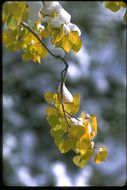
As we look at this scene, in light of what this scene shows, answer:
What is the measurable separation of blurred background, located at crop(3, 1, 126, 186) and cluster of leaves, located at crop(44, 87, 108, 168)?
284 inches

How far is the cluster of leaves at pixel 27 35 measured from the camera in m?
1.74

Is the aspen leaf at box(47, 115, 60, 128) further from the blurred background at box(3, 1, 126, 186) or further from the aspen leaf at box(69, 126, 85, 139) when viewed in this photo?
the blurred background at box(3, 1, 126, 186)

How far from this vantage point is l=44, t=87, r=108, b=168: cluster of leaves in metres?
1.83

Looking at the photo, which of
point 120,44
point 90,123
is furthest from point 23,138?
point 90,123

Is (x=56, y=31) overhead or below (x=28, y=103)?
below

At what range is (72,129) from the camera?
5.96 feet

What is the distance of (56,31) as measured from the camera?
1.84 m

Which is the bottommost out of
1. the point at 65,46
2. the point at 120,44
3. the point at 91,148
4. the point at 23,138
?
the point at 91,148

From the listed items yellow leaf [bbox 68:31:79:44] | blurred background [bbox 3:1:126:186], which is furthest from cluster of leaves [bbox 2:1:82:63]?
blurred background [bbox 3:1:126:186]

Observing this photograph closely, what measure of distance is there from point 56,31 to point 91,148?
31 centimetres

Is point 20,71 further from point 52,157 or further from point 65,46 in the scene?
point 65,46

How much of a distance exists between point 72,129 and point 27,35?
0.99 feet

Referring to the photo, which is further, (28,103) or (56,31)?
(28,103)

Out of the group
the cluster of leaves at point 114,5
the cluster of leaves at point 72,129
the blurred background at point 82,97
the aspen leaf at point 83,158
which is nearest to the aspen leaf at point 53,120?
the cluster of leaves at point 72,129
